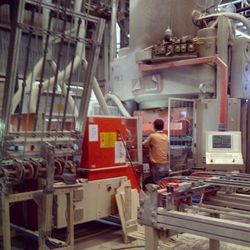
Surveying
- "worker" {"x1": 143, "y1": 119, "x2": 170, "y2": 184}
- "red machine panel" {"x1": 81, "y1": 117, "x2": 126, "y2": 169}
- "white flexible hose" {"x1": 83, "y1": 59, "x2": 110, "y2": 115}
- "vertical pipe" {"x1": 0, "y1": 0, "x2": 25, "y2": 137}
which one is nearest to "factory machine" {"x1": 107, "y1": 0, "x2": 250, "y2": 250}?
"worker" {"x1": 143, "y1": 119, "x2": 170, "y2": 184}

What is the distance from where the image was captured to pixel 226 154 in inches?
171

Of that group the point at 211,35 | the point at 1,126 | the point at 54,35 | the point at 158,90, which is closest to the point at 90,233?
the point at 1,126

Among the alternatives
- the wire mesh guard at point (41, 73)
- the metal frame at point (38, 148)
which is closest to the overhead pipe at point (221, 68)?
the wire mesh guard at point (41, 73)

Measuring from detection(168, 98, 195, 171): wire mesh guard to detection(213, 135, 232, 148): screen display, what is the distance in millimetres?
628

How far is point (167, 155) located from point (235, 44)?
6.81 ft

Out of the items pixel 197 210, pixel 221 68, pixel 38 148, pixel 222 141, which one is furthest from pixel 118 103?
pixel 197 210

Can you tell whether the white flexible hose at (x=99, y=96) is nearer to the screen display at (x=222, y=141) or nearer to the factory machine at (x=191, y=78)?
the factory machine at (x=191, y=78)

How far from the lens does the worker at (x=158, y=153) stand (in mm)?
4551

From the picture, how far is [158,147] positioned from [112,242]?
1517mm

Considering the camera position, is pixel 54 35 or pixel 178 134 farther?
pixel 178 134

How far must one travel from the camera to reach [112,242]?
345cm

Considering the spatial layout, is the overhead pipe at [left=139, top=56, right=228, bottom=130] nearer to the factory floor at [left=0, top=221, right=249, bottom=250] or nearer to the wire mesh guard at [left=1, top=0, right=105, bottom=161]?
the factory floor at [left=0, top=221, right=249, bottom=250]

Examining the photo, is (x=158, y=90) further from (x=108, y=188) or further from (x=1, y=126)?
(x=1, y=126)

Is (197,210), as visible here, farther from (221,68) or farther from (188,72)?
(188,72)
